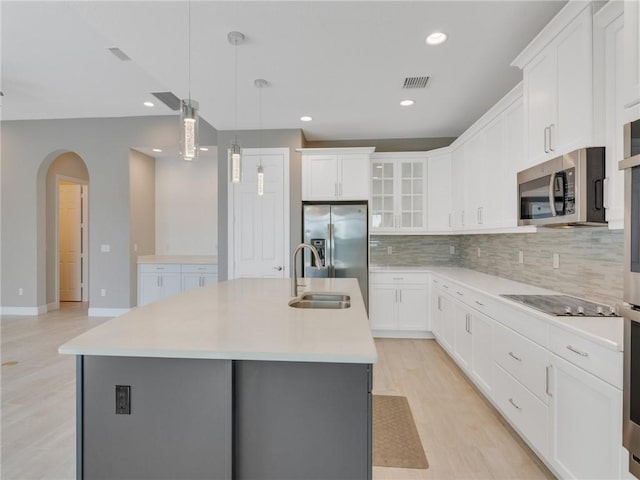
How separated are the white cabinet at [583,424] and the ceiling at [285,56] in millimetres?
2199

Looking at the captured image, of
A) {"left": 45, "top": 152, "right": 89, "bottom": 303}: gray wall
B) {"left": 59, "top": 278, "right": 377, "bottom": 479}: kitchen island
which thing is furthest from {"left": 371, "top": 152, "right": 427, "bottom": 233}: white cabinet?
{"left": 45, "top": 152, "right": 89, "bottom": 303}: gray wall

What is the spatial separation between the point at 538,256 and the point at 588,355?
5.28ft

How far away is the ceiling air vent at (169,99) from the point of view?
4059mm

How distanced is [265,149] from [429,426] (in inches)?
141

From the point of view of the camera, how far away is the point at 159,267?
5.23 meters

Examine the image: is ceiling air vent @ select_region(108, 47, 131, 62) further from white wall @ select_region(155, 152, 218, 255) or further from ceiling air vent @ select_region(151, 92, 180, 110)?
white wall @ select_region(155, 152, 218, 255)

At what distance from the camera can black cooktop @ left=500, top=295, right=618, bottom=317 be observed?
5.69 feet

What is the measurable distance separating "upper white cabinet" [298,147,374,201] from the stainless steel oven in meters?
3.19

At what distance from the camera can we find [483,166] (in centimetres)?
323

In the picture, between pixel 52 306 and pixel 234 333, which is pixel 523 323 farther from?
pixel 52 306

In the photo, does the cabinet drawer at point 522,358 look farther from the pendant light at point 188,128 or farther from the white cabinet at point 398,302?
the pendant light at point 188,128

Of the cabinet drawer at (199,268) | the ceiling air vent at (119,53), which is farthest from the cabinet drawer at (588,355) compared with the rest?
the cabinet drawer at (199,268)

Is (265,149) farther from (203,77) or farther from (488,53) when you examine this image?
(488,53)

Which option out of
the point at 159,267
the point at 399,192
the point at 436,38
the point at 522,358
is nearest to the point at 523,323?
the point at 522,358
